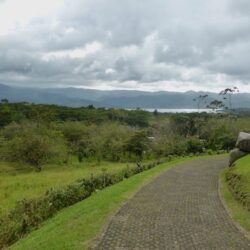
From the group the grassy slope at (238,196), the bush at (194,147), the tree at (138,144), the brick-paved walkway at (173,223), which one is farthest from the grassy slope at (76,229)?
the tree at (138,144)

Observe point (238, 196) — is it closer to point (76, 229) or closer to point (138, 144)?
point (76, 229)

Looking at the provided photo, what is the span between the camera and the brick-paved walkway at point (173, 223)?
38.4 ft

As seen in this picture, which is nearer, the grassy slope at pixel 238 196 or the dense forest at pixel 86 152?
the grassy slope at pixel 238 196

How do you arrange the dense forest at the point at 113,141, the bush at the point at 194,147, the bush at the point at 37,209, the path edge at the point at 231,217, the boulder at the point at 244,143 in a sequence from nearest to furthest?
the path edge at the point at 231,217
the bush at the point at 37,209
the boulder at the point at 244,143
the bush at the point at 194,147
the dense forest at the point at 113,141

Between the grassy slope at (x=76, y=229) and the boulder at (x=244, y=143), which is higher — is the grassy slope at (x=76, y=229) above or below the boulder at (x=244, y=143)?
below

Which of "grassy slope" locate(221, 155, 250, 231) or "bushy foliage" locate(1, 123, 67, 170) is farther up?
"grassy slope" locate(221, 155, 250, 231)

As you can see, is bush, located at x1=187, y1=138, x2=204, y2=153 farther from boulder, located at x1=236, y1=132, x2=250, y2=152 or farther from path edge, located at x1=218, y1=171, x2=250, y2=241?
path edge, located at x1=218, y1=171, x2=250, y2=241

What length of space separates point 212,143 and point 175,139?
7.37m

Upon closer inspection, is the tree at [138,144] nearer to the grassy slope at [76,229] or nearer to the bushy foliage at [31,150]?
the bushy foliage at [31,150]

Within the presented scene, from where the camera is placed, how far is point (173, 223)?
14094mm

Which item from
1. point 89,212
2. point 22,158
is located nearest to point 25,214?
point 89,212

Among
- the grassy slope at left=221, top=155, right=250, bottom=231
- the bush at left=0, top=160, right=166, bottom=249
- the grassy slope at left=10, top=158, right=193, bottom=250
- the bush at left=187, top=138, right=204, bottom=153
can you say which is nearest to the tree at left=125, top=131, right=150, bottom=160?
the bush at left=187, top=138, right=204, bottom=153

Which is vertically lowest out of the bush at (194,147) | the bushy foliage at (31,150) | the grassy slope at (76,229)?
the bushy foliage at (31,150)

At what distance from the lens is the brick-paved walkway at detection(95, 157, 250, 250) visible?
1170 centimetres
